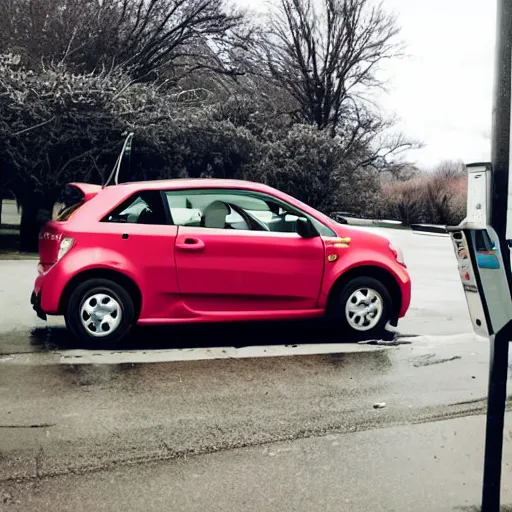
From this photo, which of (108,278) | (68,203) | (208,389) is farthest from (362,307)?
(68,203)

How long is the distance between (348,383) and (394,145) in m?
35.4

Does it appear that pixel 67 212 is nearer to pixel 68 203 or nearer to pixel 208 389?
pixel 68 203

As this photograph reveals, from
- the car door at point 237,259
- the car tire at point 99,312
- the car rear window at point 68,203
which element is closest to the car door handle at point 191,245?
the car door at point 237,259

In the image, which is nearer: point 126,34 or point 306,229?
point 306,229

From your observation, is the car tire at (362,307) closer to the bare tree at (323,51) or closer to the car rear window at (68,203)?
the car rear window at (68,203)

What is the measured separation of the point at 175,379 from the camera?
6215mm

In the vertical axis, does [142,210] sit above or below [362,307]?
above

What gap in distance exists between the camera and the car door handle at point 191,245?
734cm

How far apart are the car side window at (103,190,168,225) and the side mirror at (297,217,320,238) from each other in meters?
1.37

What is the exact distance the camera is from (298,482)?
4.01 metres

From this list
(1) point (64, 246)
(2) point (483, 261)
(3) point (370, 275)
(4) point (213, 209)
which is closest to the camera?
(2) point (483, 261)

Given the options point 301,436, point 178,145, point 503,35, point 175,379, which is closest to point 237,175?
point 178,145

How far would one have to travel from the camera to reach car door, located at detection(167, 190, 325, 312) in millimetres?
7418

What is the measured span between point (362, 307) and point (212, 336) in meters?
1.65
